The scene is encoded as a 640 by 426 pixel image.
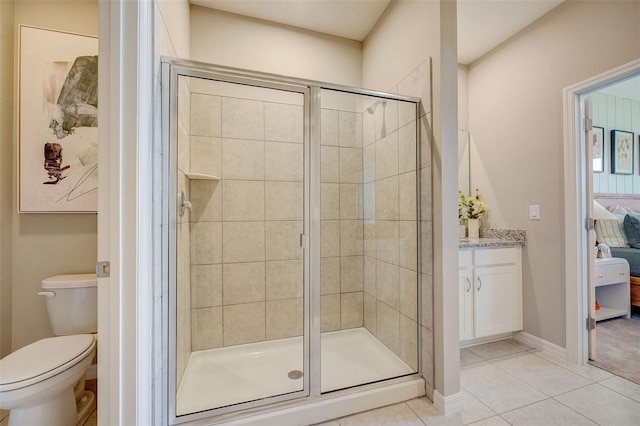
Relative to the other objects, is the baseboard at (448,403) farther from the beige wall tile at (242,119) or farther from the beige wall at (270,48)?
the beige wall at (270,48)

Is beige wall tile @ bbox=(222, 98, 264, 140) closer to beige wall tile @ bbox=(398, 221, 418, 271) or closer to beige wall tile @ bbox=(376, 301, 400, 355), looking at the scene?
beige wall tile @ bbox=(398, 221, 418, 271)

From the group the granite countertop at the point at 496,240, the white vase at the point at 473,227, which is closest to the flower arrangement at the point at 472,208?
the white vase at the point at 473,227

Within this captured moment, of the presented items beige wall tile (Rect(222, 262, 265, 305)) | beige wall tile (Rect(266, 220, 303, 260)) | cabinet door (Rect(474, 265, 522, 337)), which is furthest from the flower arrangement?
beige wall tile (Rect(222, 262, 265, 305))

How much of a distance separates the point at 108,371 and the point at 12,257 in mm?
1314

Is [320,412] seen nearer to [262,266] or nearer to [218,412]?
[218,412]

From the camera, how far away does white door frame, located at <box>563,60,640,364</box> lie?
200 cm

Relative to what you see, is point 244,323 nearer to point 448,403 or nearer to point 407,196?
point 448,403

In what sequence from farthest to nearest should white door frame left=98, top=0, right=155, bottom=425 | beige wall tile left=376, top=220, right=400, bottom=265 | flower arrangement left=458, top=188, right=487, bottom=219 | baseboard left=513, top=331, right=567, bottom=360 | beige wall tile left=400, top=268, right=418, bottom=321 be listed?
flower arrangement left=458, top=188, right=487, bottom=219 → baseboard left=513, top=331, right=567, bottom=360 → beige wall tile left=376, top=220, right=400, bottom=265 → beige wall tile left=400, top=268, right=418, bottom=321 → white door frame left=98, top=0, right=155, bottom=425

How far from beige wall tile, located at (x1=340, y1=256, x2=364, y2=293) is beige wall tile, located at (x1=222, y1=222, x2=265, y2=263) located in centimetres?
65

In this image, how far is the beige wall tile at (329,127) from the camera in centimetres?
180

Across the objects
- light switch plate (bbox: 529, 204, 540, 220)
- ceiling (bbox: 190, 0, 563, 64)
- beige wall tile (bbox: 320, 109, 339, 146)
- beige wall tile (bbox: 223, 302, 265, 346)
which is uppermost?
ceiling (bbox: 190, 0, 563, 64)

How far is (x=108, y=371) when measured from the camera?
41.6 inches

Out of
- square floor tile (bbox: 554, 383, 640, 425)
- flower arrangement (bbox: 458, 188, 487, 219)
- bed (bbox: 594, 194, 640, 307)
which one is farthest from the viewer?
bed (bbox: 594, 194, 640, 307)

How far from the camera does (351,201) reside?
85.1 inches
